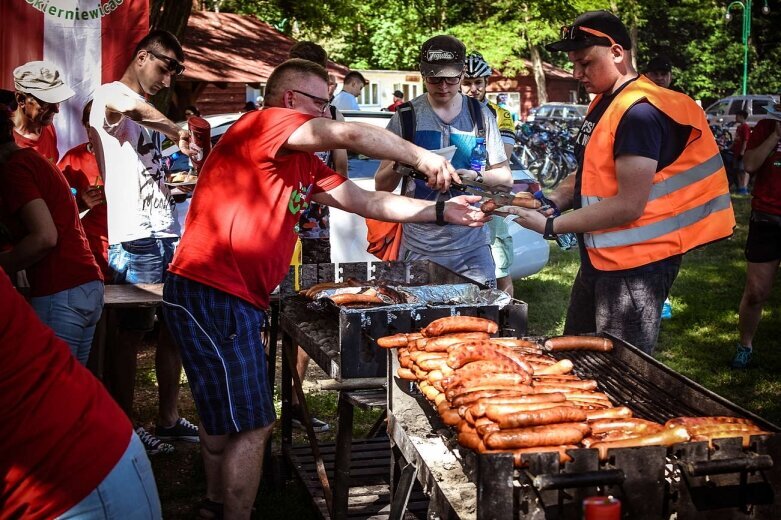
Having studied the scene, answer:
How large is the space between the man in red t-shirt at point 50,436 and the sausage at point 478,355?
144cm

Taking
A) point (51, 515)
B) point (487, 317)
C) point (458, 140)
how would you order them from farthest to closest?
1. point (458, 140)
2. point (487, 317)
3. point (51, 515)

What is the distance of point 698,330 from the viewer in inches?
372

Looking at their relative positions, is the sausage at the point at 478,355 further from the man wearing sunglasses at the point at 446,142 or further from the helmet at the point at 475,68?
the helmet at the point at 475,68

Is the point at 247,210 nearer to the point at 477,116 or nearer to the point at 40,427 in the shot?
the point at 40,427

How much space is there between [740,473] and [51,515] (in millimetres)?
1897

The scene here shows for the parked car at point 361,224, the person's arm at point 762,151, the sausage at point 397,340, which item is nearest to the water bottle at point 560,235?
the sausage at point 397,340

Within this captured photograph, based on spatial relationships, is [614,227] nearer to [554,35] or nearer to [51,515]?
[51,515]

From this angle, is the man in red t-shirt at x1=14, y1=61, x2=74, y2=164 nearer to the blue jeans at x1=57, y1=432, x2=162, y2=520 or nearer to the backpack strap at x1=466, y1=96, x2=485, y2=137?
the backpack strap at x1=466, y1=96, x2=485, y2=137

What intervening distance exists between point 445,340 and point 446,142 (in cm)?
223

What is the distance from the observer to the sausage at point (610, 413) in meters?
3.11

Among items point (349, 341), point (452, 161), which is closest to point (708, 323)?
point (452, 161)

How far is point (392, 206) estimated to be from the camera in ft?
15.3

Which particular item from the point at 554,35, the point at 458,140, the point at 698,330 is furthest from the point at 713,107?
the point at 458,140

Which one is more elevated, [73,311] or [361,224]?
[361,224]
